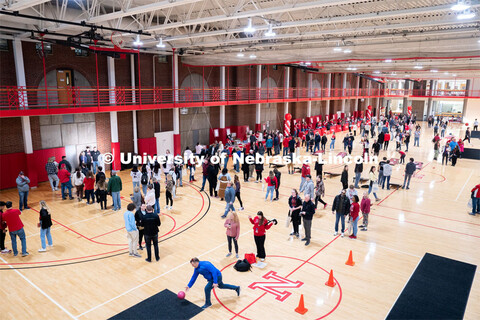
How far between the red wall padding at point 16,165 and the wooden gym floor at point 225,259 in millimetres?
1171

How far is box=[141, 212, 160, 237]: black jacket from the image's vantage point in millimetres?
9617

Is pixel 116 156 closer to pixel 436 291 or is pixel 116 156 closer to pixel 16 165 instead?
pixel 16 165

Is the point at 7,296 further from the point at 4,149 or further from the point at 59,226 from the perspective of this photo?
the point at 4,149

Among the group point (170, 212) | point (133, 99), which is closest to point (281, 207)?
point (170, 212)

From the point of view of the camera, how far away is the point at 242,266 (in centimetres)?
969

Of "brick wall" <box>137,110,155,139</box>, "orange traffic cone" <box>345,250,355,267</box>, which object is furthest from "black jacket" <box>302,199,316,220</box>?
"brick wall" <box>137,110,155,139</box>

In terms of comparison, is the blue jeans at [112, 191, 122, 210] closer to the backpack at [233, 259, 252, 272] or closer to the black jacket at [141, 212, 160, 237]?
the black jacket at [141, 212, 160, 237]

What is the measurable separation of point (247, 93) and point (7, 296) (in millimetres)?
25522

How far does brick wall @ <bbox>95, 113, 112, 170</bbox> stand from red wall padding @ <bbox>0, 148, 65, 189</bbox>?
2.78 m

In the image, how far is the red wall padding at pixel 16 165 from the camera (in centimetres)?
1745

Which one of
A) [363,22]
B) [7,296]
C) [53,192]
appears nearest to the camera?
[7,296]

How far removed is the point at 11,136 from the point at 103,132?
4.92 metres

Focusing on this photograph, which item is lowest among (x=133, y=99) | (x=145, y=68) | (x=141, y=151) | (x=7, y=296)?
(x=7, y=296)

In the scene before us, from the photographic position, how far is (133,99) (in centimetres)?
2222
